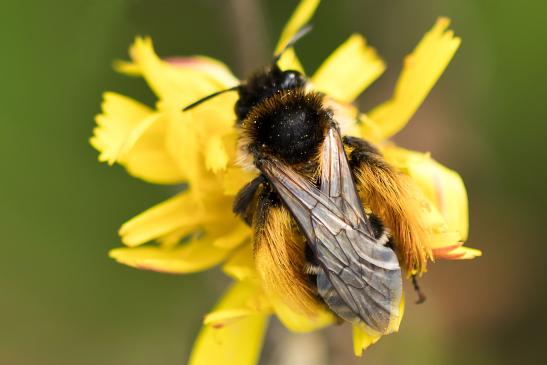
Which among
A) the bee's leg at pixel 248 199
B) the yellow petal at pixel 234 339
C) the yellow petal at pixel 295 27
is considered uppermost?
Answer: the yellow petal at pixel 295 27

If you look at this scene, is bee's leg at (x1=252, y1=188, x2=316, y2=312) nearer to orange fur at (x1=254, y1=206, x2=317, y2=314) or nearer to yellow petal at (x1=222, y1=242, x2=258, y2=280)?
orange fur at (x1=254, y1=206, x2=317, y2=314)

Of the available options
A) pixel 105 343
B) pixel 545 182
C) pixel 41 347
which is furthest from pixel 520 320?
pixel 41 347

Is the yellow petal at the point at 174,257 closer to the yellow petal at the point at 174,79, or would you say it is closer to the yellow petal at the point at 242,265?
the yellow petal at the point at 242,265

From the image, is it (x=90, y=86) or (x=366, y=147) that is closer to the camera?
(x=366, y=147)

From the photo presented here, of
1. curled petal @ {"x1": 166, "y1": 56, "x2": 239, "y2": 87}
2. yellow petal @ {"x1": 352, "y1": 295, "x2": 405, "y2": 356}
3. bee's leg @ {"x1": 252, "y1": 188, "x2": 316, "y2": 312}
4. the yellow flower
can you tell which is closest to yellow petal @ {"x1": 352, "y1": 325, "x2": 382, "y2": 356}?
yellow petal @ {"x1": 352, "y1": 295, "x2": 405, "y2": 356}

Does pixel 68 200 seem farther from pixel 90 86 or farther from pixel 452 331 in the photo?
pixel 452 331

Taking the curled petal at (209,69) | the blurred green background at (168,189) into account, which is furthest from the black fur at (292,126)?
the blurred green background at (168,189)
